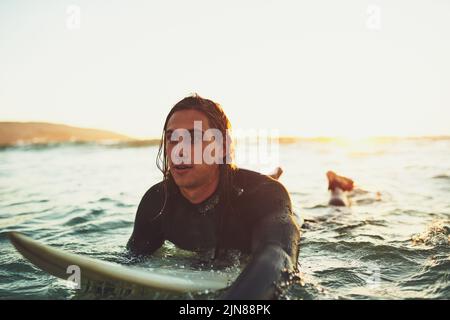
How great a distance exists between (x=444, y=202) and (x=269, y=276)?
654cm

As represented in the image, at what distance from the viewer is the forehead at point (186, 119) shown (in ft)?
11.5

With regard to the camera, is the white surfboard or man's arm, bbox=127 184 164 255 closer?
the white surfboard

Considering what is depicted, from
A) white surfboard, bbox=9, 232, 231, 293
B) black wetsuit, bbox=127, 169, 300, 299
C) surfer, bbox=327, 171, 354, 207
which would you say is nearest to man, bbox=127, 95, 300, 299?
black wetsuit, bbox=127, 169, 300, 299

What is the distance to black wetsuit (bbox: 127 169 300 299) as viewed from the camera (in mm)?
2592

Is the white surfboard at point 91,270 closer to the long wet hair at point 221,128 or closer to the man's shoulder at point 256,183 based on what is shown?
the long wet hair at point 221,128

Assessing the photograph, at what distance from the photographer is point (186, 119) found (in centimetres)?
353

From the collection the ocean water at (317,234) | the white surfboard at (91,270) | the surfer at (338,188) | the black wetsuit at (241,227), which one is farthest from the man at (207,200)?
the surfer at (338,188)

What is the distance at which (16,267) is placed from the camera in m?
4.13

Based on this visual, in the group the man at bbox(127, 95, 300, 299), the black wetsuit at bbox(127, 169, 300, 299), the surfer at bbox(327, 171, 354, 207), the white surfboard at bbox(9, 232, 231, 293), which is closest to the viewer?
the black wetsuit at bbox(127, 169, 300, 299)

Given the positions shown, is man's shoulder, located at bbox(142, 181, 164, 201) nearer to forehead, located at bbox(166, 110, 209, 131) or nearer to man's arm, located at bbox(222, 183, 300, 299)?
forehead, located at bbox(166, 110, 209, 131)

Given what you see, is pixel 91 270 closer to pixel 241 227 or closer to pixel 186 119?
pixel 241 227

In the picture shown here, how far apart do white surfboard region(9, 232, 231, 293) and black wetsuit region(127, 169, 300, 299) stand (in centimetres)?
60

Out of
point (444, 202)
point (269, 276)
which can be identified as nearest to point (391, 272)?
point (269, 276)
